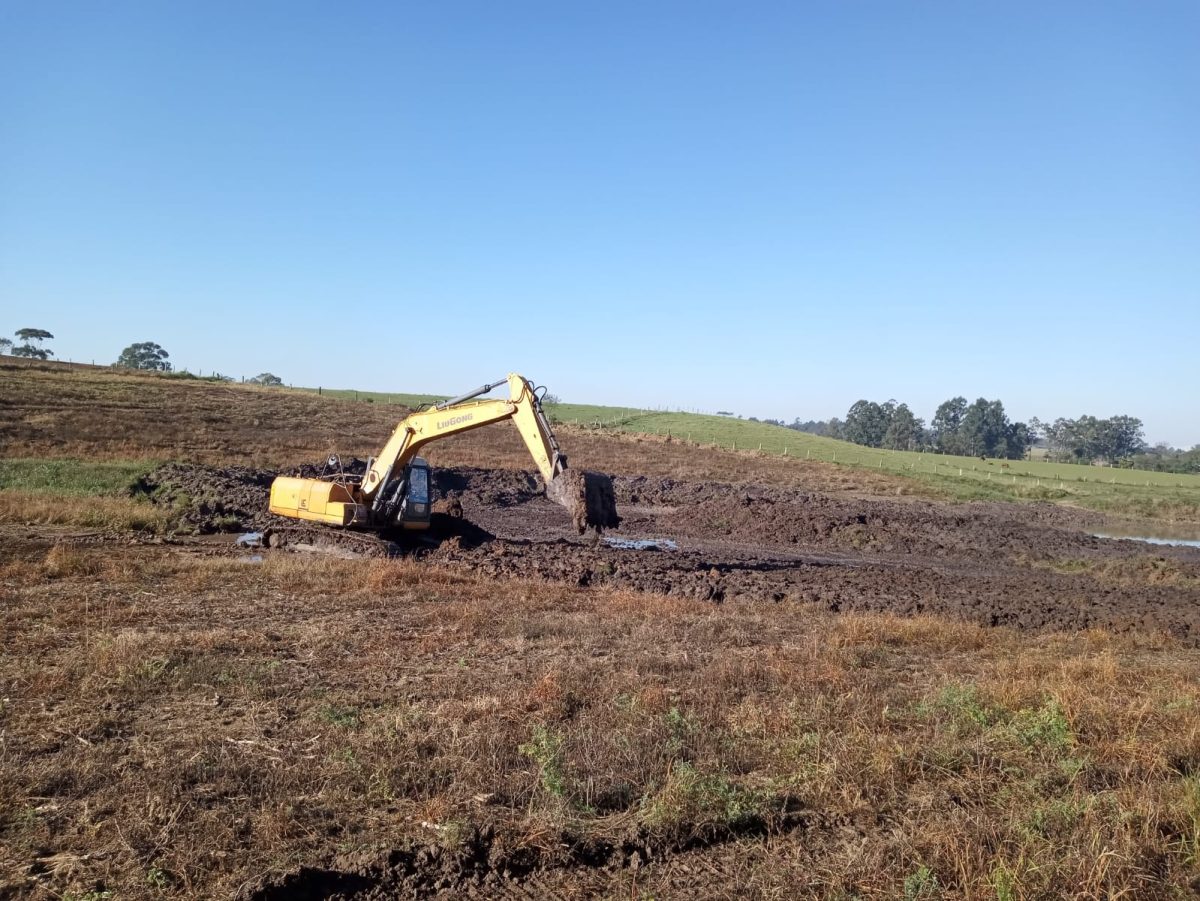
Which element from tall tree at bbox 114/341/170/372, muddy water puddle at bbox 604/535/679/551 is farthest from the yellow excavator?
tall tree at bbox 114/341/170/372

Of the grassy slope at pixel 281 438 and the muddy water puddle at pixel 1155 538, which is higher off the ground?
the grassy slope at pixel 281 438

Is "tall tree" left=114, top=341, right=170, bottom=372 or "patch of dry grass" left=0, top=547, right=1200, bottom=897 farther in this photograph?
"tall tree" left=114, top=341, right=170, bottom=372

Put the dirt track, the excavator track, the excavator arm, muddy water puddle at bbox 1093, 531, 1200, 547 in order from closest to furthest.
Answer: the dirt track → the excavator arm → the excavator track → muddy water puddle at bbox 1093, 531, 1200, 547

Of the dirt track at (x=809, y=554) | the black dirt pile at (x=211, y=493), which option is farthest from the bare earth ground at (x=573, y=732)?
the black dirt pile at (x=211, y=493)

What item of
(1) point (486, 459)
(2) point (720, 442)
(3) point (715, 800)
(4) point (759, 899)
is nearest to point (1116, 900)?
(4) point (759, 899)

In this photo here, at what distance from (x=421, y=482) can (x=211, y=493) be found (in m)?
9.66

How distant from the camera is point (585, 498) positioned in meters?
14.9

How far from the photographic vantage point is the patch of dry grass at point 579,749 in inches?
198

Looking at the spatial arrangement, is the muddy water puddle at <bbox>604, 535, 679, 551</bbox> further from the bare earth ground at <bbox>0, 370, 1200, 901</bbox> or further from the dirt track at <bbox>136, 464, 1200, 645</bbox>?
the bare earth ground at <bbox>0, 370, 1200, 901</bbox>

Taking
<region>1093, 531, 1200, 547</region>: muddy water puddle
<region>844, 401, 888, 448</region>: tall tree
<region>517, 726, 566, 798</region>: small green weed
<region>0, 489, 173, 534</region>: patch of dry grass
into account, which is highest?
<region>844, 401, 888, 448</region>: tall tree

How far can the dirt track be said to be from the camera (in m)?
15.3

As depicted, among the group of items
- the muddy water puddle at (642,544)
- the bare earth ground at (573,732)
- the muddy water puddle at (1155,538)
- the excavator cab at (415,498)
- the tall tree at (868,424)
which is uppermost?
the tall tree at (868,424)

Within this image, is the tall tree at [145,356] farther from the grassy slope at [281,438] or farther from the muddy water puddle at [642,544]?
the muddy water puddle at [642,544]

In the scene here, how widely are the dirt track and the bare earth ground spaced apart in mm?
225
